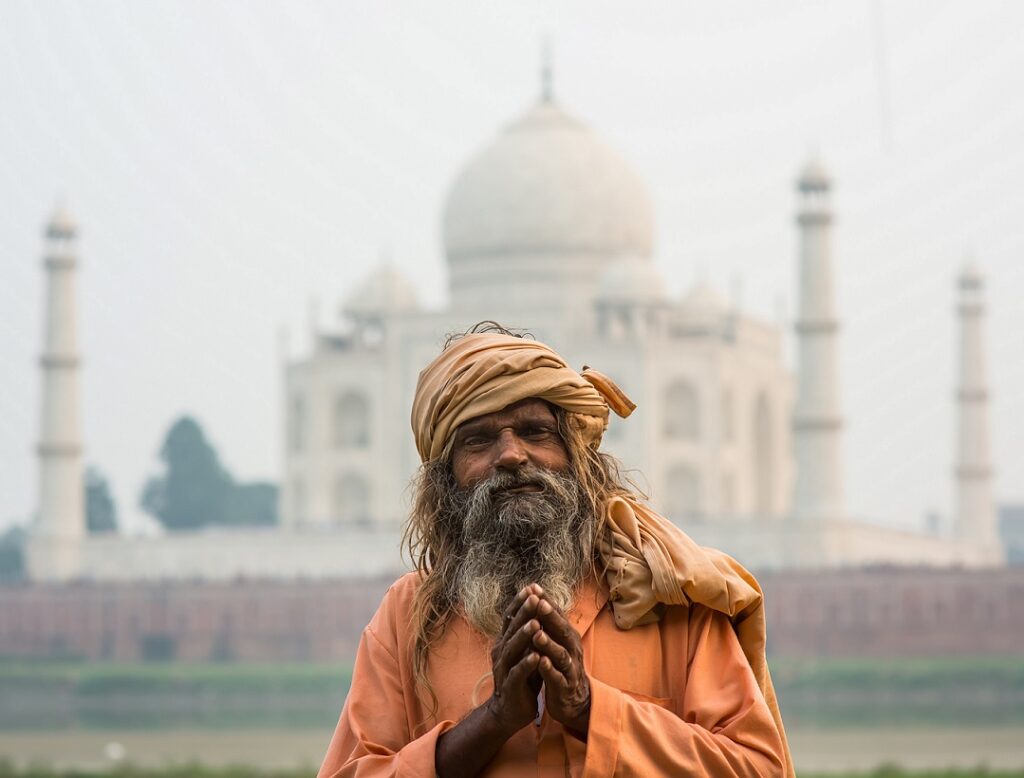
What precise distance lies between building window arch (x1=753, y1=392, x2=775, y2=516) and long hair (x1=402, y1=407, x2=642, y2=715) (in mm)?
30832

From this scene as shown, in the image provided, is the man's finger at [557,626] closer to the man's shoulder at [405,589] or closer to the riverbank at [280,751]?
the man's shoulder at [405,589]

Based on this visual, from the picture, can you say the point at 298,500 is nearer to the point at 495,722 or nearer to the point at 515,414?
the point at 515,414

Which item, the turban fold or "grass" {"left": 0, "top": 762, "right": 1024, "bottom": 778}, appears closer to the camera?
the turban fold

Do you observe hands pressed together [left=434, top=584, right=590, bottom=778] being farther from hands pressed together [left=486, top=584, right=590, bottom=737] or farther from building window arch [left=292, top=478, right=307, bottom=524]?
building window arch [left=292, top=478, right=307, bottom=524]

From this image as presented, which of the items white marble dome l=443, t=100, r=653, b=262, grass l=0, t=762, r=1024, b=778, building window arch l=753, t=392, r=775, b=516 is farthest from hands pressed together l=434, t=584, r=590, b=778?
building window arch l=753, t=392, r=775, b=516

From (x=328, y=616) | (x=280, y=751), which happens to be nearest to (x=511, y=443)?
Result: (x=280, y=751)

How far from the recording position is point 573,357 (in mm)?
31188

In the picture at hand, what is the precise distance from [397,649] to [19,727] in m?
19.4

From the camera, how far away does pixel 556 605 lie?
2275mm

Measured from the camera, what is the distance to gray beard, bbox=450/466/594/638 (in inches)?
95.7

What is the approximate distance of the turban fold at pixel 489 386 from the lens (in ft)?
7.95

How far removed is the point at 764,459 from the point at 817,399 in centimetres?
492

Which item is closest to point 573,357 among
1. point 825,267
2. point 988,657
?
point 825,267

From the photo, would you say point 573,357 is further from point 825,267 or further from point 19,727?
point 19,727
